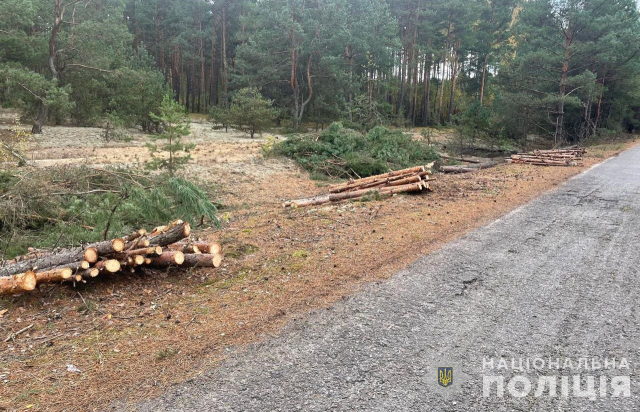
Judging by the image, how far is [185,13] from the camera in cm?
3797

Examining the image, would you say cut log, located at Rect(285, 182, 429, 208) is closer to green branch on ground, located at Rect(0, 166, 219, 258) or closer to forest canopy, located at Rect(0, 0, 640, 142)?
green branch on ground, located at Rect(0, 166, 219, 258)

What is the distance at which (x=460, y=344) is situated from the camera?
359 centimetres

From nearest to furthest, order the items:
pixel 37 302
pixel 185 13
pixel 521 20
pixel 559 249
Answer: pixel 37 302
pixel 559 249
pixel 521 20
pixel 185 13

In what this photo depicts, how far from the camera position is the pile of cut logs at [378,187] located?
10.1 m

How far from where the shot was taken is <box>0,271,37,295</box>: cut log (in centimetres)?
411

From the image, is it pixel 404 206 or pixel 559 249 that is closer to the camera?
pixel 559 249

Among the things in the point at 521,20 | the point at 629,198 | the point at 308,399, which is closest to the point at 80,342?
the point at 308,399

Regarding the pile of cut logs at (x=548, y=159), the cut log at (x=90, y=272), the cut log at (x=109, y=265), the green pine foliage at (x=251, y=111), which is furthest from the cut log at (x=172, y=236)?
the green pine foliage at (x=251, y=111)

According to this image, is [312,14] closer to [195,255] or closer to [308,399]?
[195,255]

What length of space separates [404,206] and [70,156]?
12.5m

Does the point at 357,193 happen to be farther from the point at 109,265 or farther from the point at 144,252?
the point at 109,265

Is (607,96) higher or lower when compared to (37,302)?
higher

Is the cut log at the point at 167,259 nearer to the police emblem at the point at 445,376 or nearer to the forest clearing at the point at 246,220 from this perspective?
the forest clearing at the point at 246,220

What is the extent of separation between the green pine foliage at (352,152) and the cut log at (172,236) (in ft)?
35.3
